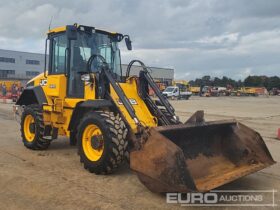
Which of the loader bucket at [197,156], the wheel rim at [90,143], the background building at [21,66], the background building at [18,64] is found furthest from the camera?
the background building at [18,64]

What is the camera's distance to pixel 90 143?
7148 mm

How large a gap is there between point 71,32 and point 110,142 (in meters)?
2.76

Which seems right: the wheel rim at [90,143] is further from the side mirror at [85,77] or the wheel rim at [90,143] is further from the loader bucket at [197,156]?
the loader bucket at [197,156]

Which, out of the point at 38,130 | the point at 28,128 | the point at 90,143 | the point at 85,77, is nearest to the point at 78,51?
the point at 85,77

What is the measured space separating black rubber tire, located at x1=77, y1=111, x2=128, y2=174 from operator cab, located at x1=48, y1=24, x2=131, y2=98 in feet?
4.89

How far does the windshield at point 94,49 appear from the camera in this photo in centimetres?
841

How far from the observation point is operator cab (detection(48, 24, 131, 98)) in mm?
8273

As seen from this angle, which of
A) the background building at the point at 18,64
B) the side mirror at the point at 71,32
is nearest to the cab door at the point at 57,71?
the side mirror at the point at 71,32

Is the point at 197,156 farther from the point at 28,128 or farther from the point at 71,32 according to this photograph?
the point at 28,128

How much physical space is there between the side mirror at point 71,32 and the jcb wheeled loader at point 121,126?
0.8 inches

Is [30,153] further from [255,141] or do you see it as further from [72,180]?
[255,141]

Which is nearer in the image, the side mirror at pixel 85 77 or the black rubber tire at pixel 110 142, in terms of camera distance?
the black rubber tire at pixel 110 142

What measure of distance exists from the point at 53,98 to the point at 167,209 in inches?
170

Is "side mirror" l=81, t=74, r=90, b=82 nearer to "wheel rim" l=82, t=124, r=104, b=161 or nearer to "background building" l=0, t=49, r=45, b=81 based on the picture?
"wheel rim" l=82, t=124, r=104, b=161
